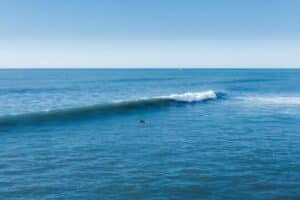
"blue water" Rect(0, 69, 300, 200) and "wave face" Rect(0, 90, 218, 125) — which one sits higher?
"wave face" Rect(0, 90, 218, 125)

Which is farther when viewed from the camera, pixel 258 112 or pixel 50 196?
pixel 258 112

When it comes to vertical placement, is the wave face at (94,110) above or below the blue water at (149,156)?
above

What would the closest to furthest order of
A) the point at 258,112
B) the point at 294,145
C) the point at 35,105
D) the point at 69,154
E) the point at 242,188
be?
1. the point at 242,188
2. the point at 69,154
3. the point at 294,145
4. the point at 258,112
5. the point at 35,105

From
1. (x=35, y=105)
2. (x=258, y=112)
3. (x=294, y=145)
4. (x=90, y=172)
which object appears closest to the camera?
(x=90, y=172)

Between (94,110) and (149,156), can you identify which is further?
(94,110)

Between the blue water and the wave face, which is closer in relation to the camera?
the blue water

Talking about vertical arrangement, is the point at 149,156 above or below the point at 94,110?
below

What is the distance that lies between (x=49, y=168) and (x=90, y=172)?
7.20 ft

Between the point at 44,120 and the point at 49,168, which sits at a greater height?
the point at 44,120

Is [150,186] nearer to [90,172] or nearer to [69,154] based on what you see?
[90,172]

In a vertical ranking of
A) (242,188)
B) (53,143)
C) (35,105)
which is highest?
(35,105)

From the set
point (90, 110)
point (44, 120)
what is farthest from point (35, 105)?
point (44, 120)

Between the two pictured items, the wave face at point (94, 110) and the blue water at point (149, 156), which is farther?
the wave face at point (94, 110)

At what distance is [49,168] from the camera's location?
1697cm
